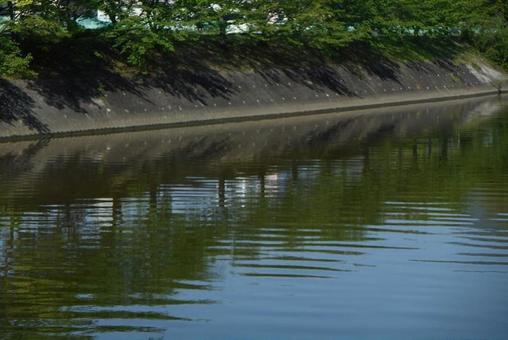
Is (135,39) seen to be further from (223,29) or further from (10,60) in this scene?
(10,60)

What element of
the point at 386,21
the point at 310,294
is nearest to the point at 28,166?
the point at 310,294

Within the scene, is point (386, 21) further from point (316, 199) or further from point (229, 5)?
point (316, 199)

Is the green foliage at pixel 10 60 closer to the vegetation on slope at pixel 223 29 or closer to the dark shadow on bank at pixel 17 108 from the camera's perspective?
the vegetation on slope at pixel 223 29

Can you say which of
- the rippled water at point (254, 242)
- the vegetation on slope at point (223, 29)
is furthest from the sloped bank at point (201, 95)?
the rippled water at point (254, 242)

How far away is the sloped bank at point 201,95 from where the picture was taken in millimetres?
41688

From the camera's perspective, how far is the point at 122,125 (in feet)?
144

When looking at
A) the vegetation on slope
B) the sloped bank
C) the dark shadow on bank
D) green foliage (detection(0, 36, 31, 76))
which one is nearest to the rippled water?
the dark shadow on bank

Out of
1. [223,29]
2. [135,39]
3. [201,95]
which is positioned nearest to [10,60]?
[135,39]

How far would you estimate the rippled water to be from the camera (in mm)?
13336

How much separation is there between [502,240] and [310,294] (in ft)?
16.7

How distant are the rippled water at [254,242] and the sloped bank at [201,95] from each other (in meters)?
5.81

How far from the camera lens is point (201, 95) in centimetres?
4875

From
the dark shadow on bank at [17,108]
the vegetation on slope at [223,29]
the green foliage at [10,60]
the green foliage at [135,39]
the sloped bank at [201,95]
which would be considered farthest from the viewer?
the green foliage at [135,39]

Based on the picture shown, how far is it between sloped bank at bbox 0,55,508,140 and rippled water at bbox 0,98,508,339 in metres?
5.81
